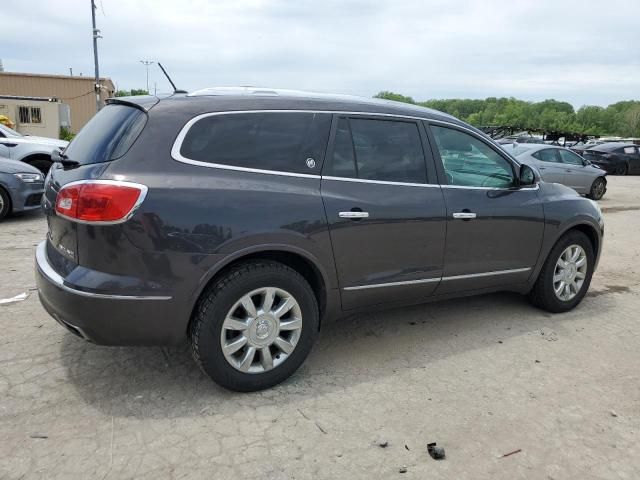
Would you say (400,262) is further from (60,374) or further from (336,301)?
(60,374)

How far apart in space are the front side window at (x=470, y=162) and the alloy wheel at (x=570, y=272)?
955mm

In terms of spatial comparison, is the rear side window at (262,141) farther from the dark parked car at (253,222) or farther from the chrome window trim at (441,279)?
the chrome window trim at (441,279)

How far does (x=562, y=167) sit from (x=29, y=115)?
25796mm

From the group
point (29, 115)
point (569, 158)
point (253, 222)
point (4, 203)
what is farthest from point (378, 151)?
point (29, 115)

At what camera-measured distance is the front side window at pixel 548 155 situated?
1375 cm

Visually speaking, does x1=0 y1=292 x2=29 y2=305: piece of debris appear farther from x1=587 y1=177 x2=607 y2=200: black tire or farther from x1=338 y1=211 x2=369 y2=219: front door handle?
x1=587 y1=177 x2=607 y2=200: black tire

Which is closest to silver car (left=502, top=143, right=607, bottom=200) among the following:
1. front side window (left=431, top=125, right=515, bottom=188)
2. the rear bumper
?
front side window (left=431, top=125, right=515, bottom=188)

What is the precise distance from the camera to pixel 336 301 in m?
3.55

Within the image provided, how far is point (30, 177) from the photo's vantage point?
8.53 m

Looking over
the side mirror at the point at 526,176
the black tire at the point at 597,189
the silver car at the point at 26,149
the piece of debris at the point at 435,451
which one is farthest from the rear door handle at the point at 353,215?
the black tire at the point at 597,189

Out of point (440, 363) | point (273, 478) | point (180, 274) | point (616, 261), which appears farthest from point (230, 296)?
point (616, 261)

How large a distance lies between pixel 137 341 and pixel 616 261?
646 cm

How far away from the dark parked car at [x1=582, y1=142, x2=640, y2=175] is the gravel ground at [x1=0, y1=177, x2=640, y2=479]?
22569mm

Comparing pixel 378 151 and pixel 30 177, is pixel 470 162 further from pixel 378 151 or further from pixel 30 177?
pixel 30 177
